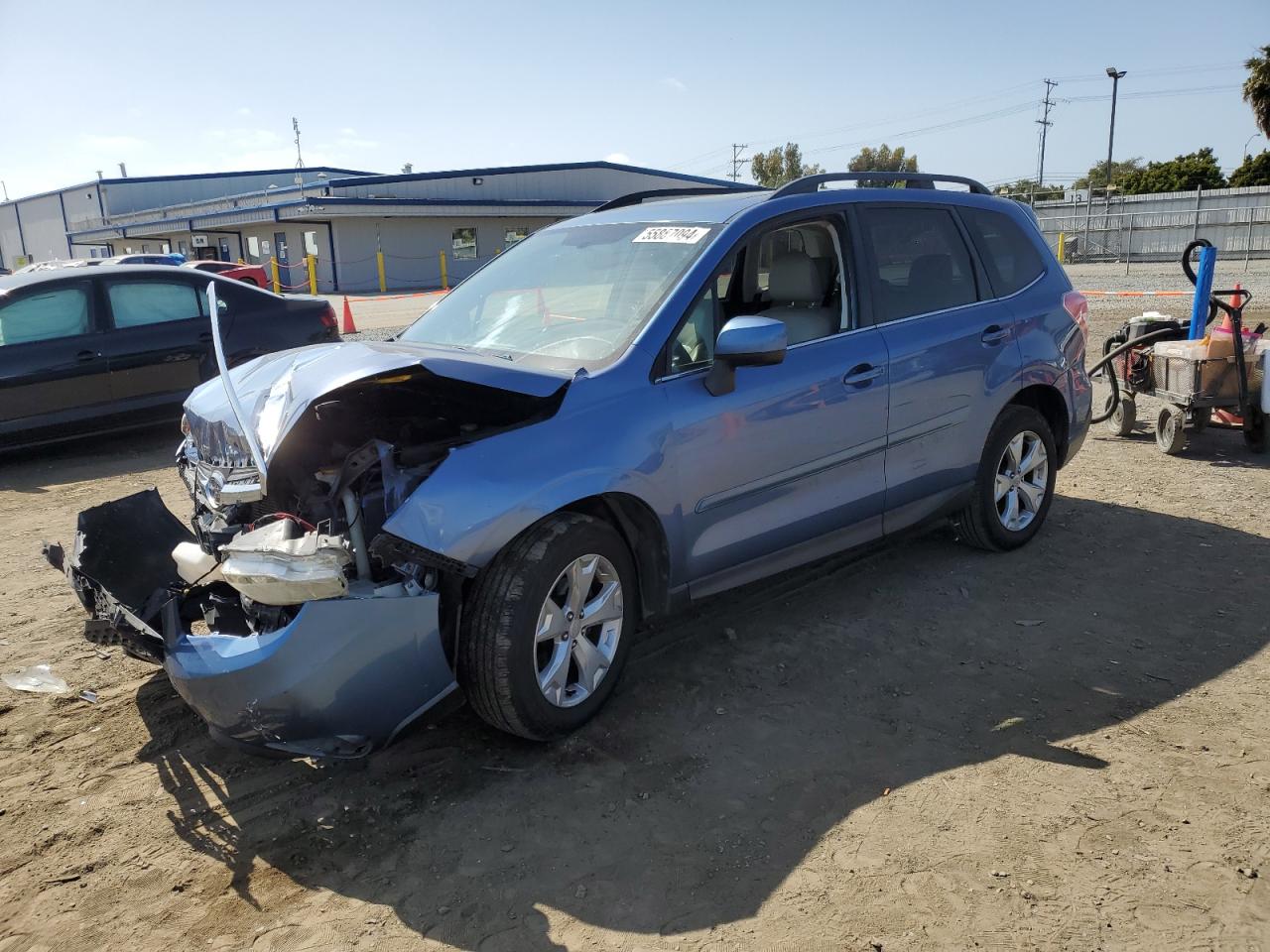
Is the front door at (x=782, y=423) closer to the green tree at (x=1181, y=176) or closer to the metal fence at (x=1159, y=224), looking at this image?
the metal fence at (x=1159, y=224)

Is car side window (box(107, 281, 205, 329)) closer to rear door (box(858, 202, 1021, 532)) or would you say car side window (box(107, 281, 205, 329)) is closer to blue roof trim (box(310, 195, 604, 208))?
rear door (box(858, 202, 1021, 532))

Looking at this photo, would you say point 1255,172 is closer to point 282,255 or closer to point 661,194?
point 282,255

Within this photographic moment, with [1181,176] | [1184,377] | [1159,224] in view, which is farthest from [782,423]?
[1181,176]

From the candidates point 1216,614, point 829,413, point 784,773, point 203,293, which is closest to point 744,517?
point 829,413

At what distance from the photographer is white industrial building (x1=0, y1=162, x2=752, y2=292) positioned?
1420 inches

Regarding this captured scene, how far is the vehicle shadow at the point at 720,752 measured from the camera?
2768 mm

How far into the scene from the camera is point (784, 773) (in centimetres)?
327

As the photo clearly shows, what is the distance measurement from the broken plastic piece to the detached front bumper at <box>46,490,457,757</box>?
2.72 feet

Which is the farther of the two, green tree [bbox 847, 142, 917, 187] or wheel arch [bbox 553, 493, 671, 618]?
green tree [bbox 847, 142, 917, 187]

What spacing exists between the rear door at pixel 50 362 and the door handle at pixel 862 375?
6862 millimetres

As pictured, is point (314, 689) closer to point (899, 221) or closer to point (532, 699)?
point (532, 699)

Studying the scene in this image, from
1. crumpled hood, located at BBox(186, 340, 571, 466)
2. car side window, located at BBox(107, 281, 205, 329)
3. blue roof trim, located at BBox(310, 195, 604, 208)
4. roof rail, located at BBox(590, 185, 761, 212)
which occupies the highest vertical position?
blue roof trim, located at BBox(310, 195, 604, 208)

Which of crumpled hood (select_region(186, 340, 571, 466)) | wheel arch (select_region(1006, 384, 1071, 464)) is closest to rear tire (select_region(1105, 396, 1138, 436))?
wheel arch (select_region(1006, 384, 1071, 464))

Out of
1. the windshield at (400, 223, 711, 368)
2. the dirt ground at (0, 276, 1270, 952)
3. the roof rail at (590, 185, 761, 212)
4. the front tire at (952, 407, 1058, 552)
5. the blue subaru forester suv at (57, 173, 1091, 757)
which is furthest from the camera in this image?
the front tire at (952, 407, 1058, 552)
